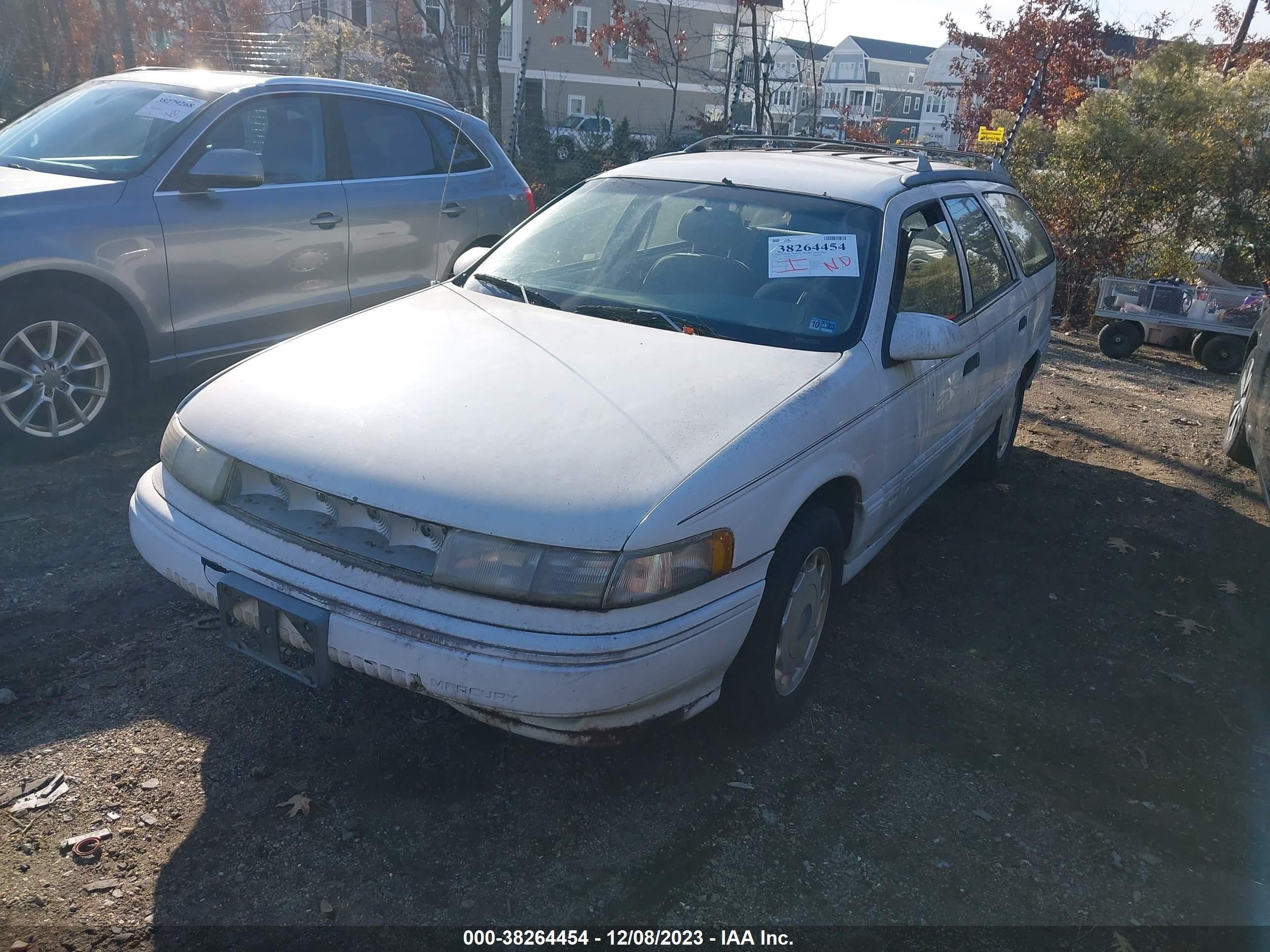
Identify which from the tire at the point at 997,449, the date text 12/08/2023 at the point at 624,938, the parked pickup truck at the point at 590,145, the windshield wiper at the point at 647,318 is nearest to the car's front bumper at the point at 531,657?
the date text 12/08/2023 at the point at 624,938

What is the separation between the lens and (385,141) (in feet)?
20.3

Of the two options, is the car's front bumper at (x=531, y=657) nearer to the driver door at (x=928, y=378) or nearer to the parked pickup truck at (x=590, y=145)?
the driver door at (x=928, y=378)

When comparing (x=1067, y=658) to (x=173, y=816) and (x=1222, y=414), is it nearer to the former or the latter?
(x=173, y=816)

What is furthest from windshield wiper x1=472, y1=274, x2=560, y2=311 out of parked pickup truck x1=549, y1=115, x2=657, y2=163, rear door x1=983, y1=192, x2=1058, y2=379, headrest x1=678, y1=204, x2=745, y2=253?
parked pickup truck x1=549, y1=115, x2=657, y2=163

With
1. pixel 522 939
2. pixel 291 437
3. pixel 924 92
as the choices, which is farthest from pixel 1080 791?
pixel 924 92

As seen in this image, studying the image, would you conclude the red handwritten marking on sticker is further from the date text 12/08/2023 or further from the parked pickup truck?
the parked pickup truck

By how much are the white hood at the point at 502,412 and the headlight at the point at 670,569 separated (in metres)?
0.09

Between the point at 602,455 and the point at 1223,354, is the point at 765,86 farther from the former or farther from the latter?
the point at 602,455

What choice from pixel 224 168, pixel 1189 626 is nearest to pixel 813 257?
pixel 1189 626

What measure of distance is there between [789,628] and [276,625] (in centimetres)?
152

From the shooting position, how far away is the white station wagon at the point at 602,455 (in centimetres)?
245

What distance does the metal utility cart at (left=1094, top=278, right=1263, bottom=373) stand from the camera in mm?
9039

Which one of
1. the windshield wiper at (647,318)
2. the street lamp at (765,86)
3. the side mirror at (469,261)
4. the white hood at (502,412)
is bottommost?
the white hood at (502,412)

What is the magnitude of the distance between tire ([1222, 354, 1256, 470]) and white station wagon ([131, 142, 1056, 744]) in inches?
113
